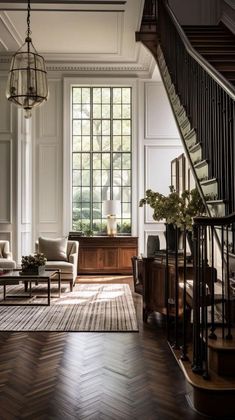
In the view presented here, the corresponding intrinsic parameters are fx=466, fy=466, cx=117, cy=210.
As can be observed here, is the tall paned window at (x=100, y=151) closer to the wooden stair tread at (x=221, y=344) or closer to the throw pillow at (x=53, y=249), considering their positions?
the throw pillow at (x=53, y=249)

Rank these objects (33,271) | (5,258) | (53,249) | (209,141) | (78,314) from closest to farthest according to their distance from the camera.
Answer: (209,141) < (78,314) < (33,271) < (53,249) < (5,258)

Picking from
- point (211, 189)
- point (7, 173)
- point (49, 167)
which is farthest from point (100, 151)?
point (211, 189)

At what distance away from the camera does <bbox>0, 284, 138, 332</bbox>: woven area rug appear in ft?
16.9

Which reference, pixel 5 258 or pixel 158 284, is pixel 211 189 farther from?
pixel 5 258

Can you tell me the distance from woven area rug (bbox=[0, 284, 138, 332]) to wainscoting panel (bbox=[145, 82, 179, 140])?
14.0 ft

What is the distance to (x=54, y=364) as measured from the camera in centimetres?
386

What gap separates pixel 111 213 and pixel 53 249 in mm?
1996

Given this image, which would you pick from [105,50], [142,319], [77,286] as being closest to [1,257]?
[77,286]

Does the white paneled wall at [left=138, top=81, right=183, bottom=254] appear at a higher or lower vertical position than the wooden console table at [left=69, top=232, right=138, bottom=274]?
higher

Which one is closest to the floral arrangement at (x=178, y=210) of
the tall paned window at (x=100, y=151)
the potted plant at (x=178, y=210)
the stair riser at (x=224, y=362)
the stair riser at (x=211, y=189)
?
the potted plant at (x=178, y=210)

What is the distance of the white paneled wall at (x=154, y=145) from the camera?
10367 mm

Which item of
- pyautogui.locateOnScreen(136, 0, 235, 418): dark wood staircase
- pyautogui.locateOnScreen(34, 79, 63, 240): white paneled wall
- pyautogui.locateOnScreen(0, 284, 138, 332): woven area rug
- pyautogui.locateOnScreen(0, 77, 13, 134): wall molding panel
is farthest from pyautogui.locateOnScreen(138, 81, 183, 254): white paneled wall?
pyautogui.locateOnScreen(136, 0, 235, 418): dark wood staircase

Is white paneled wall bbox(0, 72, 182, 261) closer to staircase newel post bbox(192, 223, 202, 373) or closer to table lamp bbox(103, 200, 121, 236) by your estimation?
table lamp bbox(103, 200, 121, 236)

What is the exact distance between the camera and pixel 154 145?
34.1 ft
